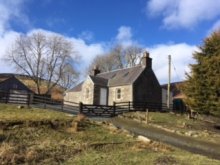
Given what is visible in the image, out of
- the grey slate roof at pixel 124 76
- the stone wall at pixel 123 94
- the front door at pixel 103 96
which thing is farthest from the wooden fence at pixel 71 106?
the front door at pixel 103 96

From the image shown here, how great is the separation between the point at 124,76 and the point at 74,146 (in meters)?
25.9

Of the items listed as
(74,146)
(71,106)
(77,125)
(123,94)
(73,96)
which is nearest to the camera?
(74,146)

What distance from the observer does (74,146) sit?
11.9m

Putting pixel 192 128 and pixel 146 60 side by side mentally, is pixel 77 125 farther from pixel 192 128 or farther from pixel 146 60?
pixel 146 60

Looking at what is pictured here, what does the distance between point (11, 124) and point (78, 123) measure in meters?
3.68

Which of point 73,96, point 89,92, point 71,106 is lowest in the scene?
point 71,106

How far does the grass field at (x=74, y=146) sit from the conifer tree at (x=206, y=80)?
843cm

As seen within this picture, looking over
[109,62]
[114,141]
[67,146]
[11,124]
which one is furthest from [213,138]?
[109,62]

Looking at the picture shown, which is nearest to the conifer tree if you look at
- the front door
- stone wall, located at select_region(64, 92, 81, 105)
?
the front door

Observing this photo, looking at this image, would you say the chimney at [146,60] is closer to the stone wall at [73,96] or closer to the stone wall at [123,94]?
the stone wall at [123,94]

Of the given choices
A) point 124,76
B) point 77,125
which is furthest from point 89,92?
point 77,125

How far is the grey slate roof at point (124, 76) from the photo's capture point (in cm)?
3548

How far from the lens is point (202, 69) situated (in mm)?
22234

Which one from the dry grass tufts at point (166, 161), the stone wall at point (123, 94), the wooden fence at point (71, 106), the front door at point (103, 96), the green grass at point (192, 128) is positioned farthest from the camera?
the front door at point (103, 96)
